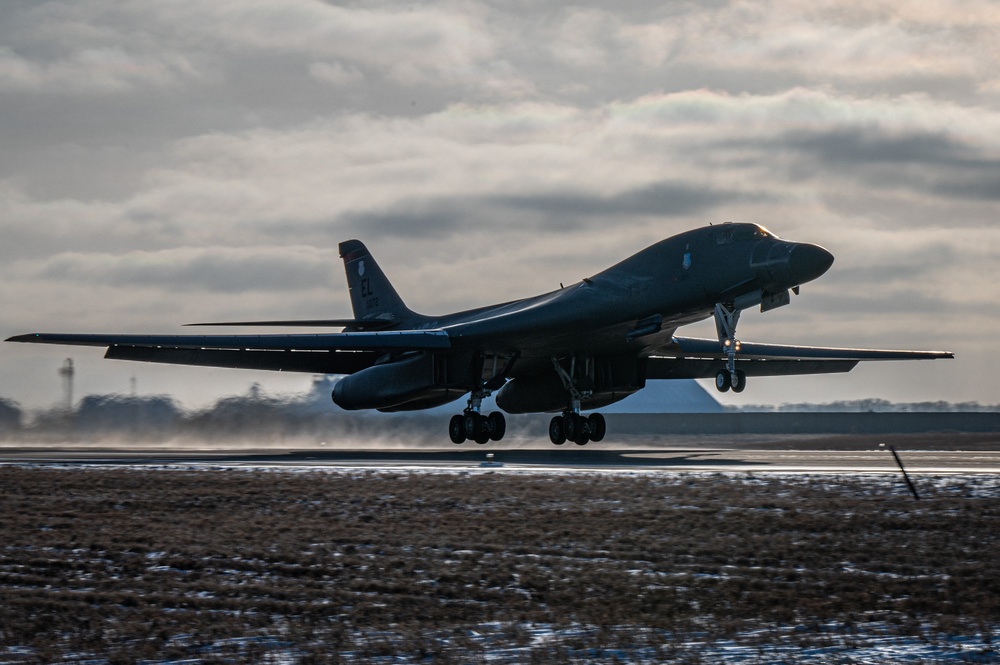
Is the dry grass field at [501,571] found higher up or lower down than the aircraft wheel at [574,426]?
lower down

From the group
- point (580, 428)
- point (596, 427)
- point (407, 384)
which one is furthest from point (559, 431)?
point (407, 384)

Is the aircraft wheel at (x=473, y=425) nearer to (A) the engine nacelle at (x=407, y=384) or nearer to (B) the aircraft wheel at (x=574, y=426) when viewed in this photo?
(A) the engine nacelle at (x=407, y=384)

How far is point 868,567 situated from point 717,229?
13.1 metres

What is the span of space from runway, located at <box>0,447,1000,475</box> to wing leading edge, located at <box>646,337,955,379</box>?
3270 millimetres

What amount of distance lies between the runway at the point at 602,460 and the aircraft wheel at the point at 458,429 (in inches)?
23.4

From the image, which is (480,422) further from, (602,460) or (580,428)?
(602,460)

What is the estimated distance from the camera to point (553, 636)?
32.4 ft

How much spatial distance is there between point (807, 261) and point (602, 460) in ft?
23.3

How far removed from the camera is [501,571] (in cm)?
1278

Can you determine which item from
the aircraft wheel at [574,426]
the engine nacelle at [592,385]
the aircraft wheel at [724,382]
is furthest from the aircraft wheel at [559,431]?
the aircraft wheel at [724,382]

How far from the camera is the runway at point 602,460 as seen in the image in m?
24.0

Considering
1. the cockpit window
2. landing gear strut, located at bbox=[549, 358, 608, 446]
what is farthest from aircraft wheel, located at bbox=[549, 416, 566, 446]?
the cockpit window

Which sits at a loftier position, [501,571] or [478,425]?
[478,425]

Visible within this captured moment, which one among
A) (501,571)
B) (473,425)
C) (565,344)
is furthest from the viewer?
(473,425)
